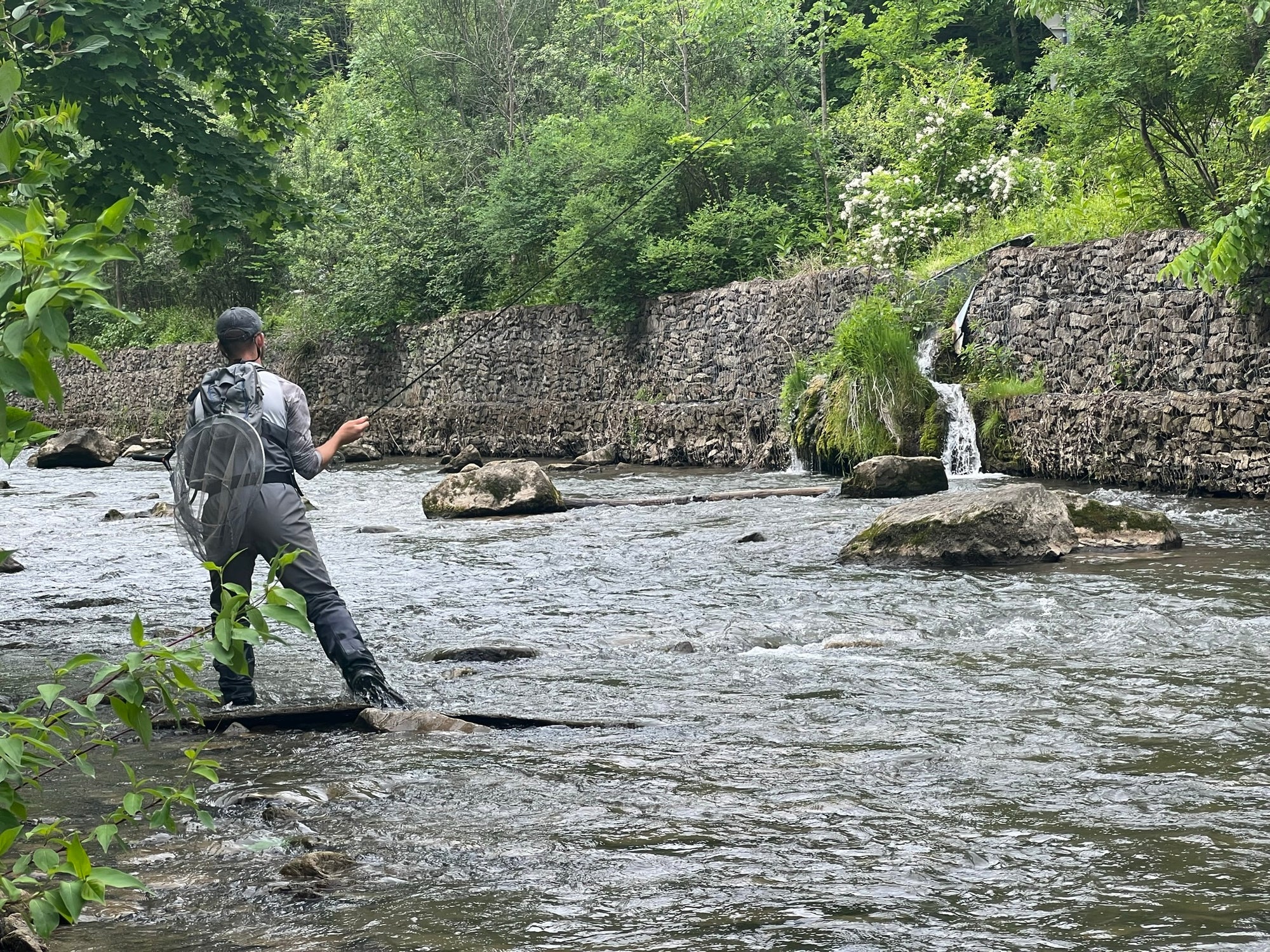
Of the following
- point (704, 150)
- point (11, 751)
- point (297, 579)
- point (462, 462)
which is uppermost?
point (704, 150)

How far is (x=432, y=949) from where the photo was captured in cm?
328

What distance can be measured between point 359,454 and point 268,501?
2338 cm

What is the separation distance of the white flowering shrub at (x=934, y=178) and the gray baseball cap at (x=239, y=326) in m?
17.6

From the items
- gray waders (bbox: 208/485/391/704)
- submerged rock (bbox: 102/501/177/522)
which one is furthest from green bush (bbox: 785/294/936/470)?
gray waders (bbox: 208/485/391/704)

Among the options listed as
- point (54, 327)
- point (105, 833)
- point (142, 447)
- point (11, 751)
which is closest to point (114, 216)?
point (54, 327)

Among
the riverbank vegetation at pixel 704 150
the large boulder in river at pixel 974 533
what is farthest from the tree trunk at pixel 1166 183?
the large boulder in river at pixel 974 533

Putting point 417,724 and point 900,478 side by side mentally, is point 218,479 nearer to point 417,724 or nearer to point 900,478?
point 417,724

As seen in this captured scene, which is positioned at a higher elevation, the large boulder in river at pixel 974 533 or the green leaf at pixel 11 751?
A: the green leaf at pixel 11 751

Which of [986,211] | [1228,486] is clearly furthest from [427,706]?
[986,211]

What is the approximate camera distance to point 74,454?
2967cm

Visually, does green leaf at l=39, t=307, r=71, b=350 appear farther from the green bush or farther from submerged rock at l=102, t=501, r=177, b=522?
the green bush

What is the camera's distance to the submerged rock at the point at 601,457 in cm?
2477

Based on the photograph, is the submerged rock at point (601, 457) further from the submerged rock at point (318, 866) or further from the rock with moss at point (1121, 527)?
the submerged rock at point (318, 866)

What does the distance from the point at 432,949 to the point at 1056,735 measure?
116 inches
